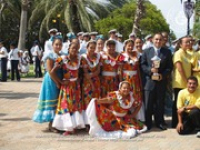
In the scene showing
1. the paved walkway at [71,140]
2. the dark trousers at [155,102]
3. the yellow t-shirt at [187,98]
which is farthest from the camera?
the dark trousers at [155,102]

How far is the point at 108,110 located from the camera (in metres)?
6.43

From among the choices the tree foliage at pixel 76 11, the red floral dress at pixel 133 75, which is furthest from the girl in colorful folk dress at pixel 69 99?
the tree foliage at pixel 76 11

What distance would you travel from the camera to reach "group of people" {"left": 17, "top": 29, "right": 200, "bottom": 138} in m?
6.30

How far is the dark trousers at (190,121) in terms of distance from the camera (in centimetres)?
627

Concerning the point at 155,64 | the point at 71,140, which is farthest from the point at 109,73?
the point at 71,140

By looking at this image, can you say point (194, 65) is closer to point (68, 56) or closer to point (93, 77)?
point (93, 77)

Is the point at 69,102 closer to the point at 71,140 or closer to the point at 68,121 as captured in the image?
the point at 68,121

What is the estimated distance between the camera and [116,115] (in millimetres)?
6477

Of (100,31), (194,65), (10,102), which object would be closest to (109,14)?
(100,31)

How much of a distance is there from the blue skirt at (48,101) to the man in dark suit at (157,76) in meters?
1.70

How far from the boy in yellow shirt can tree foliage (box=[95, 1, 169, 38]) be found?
63.0ft

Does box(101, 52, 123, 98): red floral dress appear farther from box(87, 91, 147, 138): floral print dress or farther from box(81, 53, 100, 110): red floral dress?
box(87, 91, 147, 138): floral print dress

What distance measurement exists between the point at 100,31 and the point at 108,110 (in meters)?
20.4

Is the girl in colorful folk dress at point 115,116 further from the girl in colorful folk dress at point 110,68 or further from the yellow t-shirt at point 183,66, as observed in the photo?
the yellow t-shirt at point 183,66
